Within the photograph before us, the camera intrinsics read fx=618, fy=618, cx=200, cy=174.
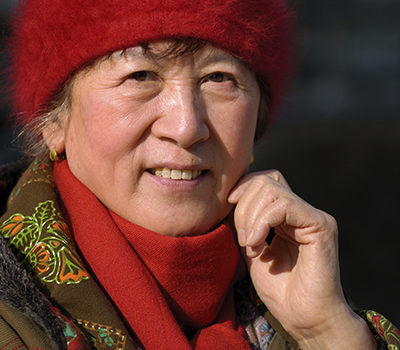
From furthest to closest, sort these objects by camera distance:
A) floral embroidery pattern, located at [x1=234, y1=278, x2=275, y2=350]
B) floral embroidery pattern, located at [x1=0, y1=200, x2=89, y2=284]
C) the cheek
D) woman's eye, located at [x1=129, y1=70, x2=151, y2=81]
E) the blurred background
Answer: the blurred background
floral embroidery pattern, located at [x1=234, y1=278, x2=275, y2=350]
the cheek
woman's eye, located at [x1=129, y1=70, x2=151, y2=81]
floral embroidery pattern, located at [x1=0, y1=200, x2=89, y2=284]

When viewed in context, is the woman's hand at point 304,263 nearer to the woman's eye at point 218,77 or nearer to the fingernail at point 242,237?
the fingernail at point 242,237

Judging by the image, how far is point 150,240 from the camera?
7.39 feet

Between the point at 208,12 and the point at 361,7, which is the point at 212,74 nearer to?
the point at 208,12

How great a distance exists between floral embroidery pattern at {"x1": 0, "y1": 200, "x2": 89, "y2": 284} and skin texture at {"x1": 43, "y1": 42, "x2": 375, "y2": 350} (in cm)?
22

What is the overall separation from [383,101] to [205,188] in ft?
43.9

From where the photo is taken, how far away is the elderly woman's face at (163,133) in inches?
85.9

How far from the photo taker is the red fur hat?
212 centimetres

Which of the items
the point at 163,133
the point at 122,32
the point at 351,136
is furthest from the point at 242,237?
the point at 351,136

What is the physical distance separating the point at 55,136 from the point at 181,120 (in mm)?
630

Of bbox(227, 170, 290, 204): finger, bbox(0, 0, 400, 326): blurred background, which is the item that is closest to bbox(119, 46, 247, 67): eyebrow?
bbox(227, 170, 290, 204): finger

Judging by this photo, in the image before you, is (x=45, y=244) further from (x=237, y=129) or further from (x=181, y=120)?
(x=237, y=129)

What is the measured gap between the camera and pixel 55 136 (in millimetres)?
2496

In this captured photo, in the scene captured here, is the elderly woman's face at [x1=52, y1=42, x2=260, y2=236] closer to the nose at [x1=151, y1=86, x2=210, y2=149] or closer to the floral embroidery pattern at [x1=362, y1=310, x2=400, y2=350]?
the nose at [x1=151, y1=86, x2=210, y2=149]

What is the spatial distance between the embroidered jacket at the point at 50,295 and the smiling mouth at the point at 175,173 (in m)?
0.39
